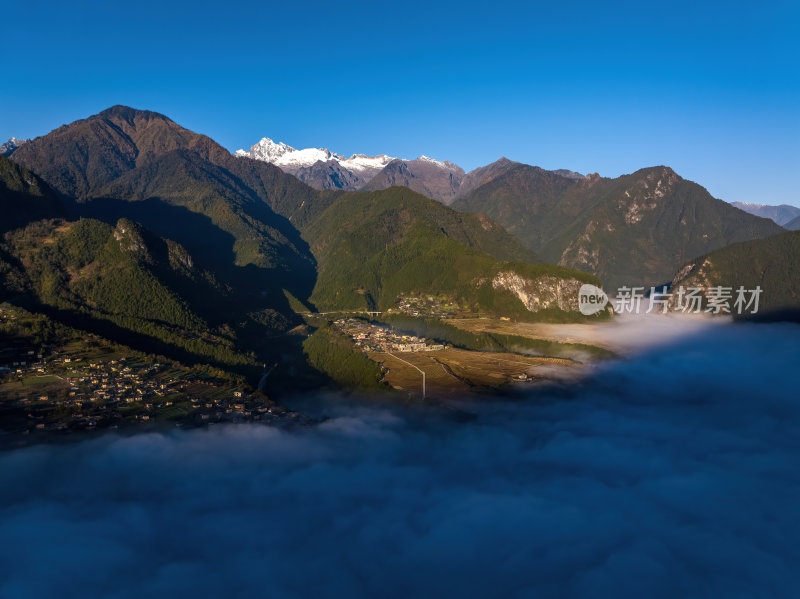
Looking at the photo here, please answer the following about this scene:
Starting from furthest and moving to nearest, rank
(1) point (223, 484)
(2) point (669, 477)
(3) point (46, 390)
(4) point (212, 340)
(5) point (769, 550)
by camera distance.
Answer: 1. (4) point (212, 340)
2. (3) point (46, 390)
3. (2) point (669, 477)
4. (1) point (223, 484)
5. (5) point (769, 550)

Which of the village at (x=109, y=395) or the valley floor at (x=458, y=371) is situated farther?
the valley floor at (x=458, y=371)

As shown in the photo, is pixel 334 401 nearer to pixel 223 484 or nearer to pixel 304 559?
pixel 223 484

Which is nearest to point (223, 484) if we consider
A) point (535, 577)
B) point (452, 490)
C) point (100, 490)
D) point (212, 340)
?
point (100, 490)

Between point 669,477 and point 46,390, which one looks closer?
point 669,477

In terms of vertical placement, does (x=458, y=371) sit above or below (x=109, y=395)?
above

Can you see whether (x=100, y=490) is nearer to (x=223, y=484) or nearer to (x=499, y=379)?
(x=223, y=484)

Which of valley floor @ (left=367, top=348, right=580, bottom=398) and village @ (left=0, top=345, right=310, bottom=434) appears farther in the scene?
valley floor @ (left=367, top=348, right=580, bottom=398)

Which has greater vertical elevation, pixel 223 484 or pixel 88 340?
pixel 88 340

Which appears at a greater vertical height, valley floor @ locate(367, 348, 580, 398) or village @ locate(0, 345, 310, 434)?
valley floor @ locate(367, 348, 580, 398)

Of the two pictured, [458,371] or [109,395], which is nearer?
[109,395]

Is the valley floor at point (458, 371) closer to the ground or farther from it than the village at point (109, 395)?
farther from it

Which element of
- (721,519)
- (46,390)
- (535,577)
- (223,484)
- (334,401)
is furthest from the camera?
(334,401)
